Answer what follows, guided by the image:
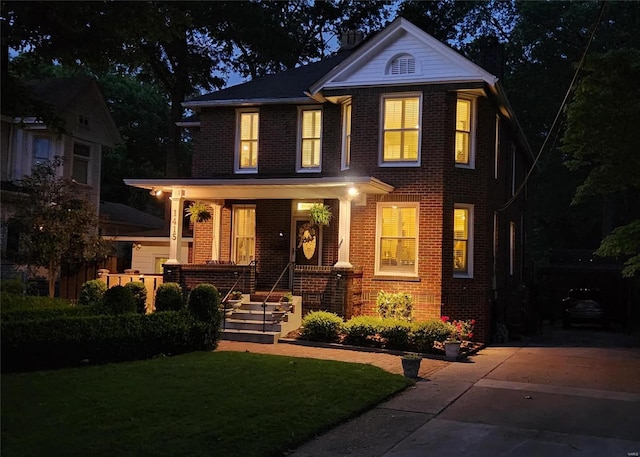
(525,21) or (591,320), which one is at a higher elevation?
(525,21)

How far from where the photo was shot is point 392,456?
6.64 metres

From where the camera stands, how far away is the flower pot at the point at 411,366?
36.7 ft

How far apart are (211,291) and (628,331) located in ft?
56.6

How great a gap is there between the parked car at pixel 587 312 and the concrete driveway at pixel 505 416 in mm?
11984

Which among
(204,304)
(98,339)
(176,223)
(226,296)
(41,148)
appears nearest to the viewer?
(98,339)

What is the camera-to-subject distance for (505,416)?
28.2ft

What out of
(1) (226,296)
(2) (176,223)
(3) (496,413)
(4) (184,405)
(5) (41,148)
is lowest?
(3) (496,413)

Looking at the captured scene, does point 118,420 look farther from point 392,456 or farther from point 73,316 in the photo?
point 73,316

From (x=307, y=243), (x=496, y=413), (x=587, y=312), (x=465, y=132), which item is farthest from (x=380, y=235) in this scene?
(x=587, y=312)

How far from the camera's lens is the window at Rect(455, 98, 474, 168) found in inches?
688

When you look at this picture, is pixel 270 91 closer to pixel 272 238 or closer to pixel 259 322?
pixel 272 238

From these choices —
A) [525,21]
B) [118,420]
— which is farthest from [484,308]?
[525,21]

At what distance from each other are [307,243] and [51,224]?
271 inches

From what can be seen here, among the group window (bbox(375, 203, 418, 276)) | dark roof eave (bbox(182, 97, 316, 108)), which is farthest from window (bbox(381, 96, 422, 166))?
dark roof eave (bbox(182, 97, 316, 108))
